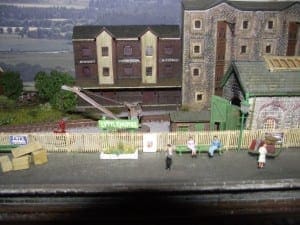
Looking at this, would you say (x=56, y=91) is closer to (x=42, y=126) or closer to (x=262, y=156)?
(x=42, y=126)

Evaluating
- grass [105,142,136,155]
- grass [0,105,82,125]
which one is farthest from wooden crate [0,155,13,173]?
grass [0,105,82,125]

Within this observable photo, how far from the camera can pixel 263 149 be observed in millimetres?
18391

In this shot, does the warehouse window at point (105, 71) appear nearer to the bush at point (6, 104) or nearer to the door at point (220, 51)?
the bush at point (6, 104)

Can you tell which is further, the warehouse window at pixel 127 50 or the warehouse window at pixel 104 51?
the warehouse window at pixel 127 50

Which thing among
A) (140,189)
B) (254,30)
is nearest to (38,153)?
(140,189)

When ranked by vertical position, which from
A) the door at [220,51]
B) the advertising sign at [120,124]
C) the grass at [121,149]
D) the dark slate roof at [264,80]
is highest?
the door at [220,51]

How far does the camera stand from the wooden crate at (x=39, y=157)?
19.1 meters

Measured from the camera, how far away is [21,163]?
1845cm

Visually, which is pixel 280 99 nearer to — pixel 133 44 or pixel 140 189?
pixel 140 189

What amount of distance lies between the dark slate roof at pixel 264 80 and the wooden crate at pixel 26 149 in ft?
42.4

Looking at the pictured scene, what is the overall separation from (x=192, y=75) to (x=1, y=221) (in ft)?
75.1

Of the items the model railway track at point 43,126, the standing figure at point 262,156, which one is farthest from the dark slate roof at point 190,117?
the model railway track at point 43,126

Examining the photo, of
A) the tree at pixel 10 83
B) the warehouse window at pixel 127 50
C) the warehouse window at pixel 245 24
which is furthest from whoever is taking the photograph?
the tree at pixel 10 83

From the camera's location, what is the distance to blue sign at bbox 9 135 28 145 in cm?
2009
